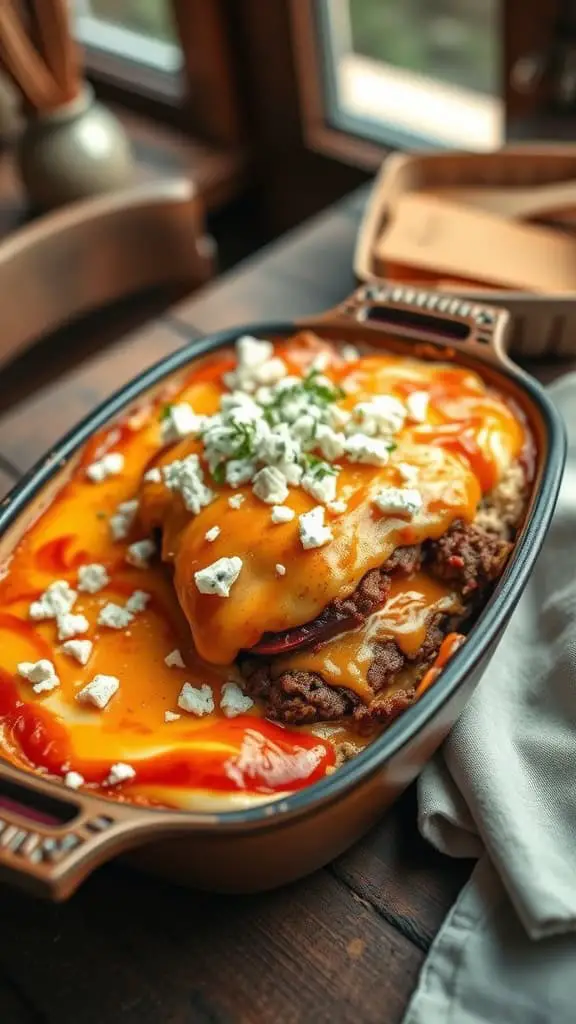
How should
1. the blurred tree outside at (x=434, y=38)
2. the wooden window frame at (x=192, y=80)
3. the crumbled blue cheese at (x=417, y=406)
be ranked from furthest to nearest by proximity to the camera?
the wooden window frame at (x=192, y=80) < the blurred tree outside at (x=434, y=38) < the crumbled blue cheese at (x=417, y=406)

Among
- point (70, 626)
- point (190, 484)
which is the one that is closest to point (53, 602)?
point (70, 626)

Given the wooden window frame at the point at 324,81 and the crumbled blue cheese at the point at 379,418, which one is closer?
the crumbled blue cheese at the point at 379,418

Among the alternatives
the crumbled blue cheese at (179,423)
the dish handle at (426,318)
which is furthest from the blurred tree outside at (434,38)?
the crumbled blue cheese at (179,423)

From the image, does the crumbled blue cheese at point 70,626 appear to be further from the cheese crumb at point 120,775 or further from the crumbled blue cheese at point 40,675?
the cheese crumb at point 120,775

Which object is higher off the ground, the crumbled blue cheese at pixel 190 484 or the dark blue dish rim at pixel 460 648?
the crumbled blue cheese at pixel 190 484

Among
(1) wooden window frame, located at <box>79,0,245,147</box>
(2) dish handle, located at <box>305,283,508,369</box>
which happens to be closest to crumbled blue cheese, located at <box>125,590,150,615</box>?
(2) dish handle, located at <box>305,283,508,369</box>

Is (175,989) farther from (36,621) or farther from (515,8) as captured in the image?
(515,8)

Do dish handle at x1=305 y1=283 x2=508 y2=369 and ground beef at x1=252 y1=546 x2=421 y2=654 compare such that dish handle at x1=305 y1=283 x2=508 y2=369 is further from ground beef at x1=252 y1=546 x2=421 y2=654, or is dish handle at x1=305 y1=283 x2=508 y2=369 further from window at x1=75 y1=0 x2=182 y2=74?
window at x1=75 y1=0 x2=182 y2=74

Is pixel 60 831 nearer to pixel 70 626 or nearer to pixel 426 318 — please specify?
pixel 70 626
